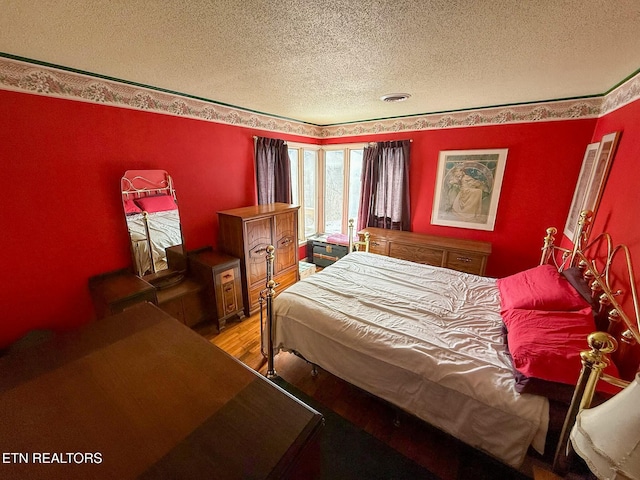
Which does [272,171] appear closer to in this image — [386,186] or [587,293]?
[386,186]

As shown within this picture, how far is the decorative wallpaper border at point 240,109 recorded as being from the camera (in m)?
1.83

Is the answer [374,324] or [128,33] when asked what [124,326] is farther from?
[128,33]

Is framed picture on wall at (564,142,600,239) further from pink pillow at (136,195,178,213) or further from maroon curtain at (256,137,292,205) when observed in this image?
pink pillow at (136,195,178,213)

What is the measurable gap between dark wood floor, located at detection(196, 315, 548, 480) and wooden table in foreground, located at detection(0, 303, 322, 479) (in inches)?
47.7

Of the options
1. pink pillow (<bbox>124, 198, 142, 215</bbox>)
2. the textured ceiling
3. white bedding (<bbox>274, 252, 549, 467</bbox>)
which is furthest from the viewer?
pink pillow (<bbox>124, 198, 142, 215</bbox>)

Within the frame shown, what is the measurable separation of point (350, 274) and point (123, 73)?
256cm

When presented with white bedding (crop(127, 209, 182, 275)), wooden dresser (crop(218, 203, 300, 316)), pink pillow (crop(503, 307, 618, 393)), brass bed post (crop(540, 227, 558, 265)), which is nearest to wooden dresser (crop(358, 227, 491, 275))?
brass bed post (crop(540, 227, 558, 265))

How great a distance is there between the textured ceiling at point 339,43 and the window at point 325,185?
1.85 m

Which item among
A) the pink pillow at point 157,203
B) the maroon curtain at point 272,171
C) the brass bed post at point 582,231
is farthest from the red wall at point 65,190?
the brass bed post at point 582,231

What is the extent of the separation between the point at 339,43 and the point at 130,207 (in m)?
2.23

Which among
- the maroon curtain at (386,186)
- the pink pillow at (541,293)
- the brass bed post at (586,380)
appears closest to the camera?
the brass bed post at (586,380)

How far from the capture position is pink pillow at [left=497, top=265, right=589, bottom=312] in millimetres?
1652

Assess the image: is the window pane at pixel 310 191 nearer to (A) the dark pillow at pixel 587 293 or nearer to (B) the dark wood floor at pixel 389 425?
(B) the dark wood floor at pixel 389 425

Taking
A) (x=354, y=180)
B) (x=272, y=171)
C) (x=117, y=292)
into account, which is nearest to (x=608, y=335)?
(x=117, y=292)
